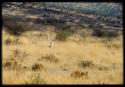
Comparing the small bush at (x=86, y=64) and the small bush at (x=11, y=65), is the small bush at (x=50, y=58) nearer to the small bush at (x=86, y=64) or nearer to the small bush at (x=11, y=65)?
the small bush at (x=86, y=64)

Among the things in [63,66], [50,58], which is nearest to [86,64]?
[63,66]

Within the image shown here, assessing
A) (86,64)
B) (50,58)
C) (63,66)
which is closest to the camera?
(63,66)

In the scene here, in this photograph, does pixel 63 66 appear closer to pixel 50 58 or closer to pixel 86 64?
→ pixel 86 64

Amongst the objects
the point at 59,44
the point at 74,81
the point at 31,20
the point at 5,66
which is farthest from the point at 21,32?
the point at 74,81

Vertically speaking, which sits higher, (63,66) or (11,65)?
(11,65)

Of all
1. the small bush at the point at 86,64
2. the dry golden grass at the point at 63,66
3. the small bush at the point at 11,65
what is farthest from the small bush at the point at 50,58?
the small bush at the point at 11,65

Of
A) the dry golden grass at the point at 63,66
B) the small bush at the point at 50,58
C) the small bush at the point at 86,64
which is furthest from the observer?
the small bush at the point at 50,58

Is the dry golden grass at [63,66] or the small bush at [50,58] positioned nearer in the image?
the dry golden grass at [63,66]

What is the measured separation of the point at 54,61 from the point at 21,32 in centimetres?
900

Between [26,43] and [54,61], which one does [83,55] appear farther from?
[26,43]

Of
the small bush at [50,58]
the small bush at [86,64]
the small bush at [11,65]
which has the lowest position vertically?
the small bush at [86,64]

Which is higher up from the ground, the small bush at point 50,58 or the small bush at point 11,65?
the small bush at point 11,65

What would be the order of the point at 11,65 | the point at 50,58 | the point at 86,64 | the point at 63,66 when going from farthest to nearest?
1. the point at 50,58
2. the point at 86,64
3. the point at 63,66
4. the point at 11,65

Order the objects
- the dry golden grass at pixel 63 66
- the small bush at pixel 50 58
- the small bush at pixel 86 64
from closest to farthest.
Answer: the dry golden grass at pixel 63 66
the small bush at pixel 86 64
the small bush at pixel 50 58
